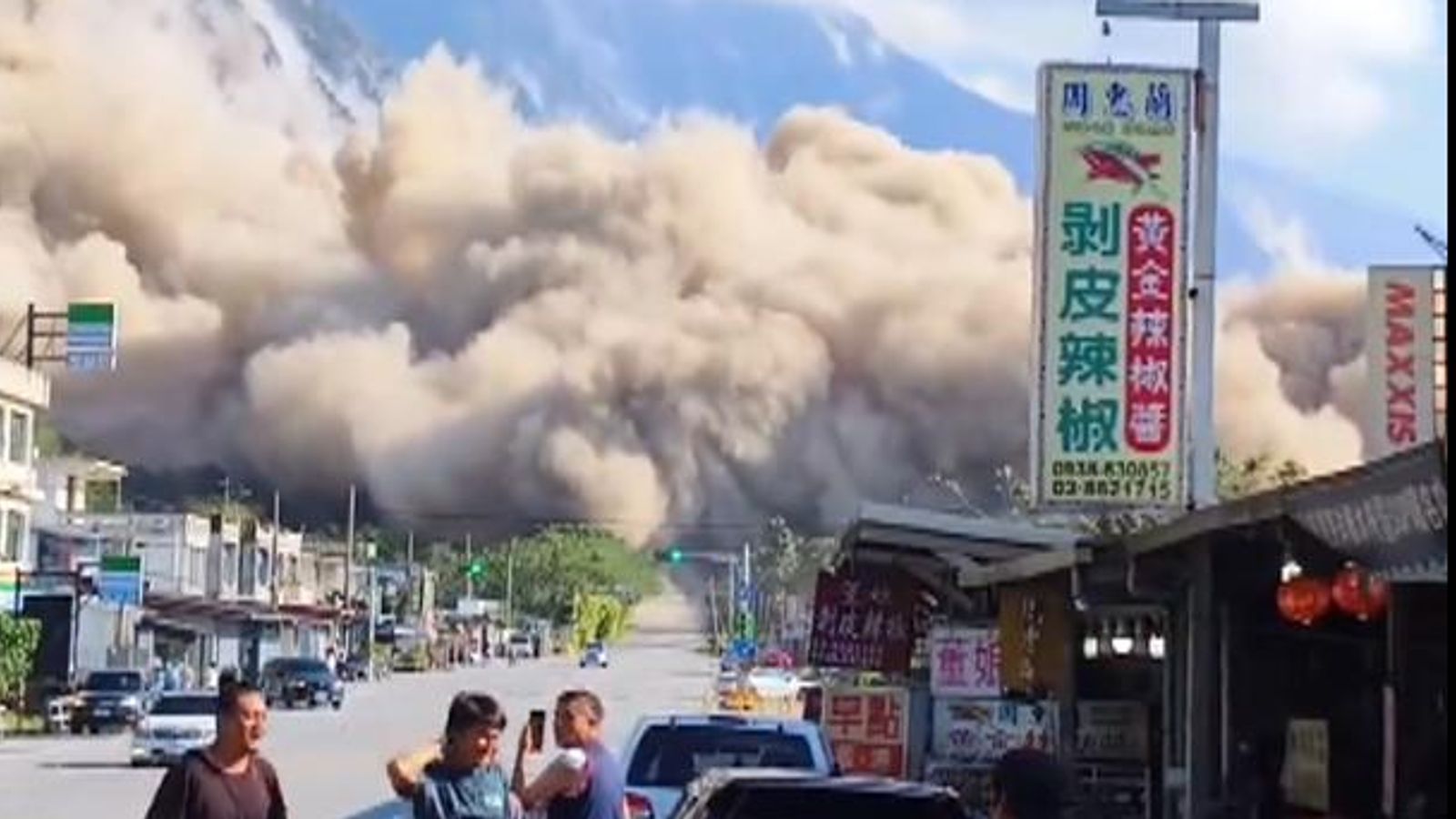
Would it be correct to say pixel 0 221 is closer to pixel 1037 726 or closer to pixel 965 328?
pixel 965 328

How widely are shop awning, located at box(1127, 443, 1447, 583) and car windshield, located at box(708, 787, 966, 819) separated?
214 centimetres

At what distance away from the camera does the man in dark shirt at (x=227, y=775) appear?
8492 millimetres

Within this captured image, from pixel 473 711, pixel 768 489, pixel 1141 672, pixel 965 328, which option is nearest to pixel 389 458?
pixel 768 489

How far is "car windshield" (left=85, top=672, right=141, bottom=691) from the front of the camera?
63.5 m

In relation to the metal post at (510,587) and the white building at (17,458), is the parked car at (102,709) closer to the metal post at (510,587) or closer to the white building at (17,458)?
the white building at (17,458)

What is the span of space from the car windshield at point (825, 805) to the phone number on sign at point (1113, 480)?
467 inches

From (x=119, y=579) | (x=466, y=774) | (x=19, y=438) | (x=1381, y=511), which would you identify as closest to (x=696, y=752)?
(x=1381, y=511)

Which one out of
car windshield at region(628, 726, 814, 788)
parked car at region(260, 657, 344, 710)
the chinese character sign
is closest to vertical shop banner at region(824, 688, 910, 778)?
the chinese character sign

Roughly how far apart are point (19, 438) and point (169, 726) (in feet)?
109

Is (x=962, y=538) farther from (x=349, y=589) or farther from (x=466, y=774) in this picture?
(x=349, y=589)

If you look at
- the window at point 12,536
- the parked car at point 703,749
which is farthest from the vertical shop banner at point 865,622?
the window at point 12,536

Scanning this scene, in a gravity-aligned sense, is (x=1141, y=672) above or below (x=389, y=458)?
below

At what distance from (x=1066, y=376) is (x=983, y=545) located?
1.93m

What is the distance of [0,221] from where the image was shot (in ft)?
612
